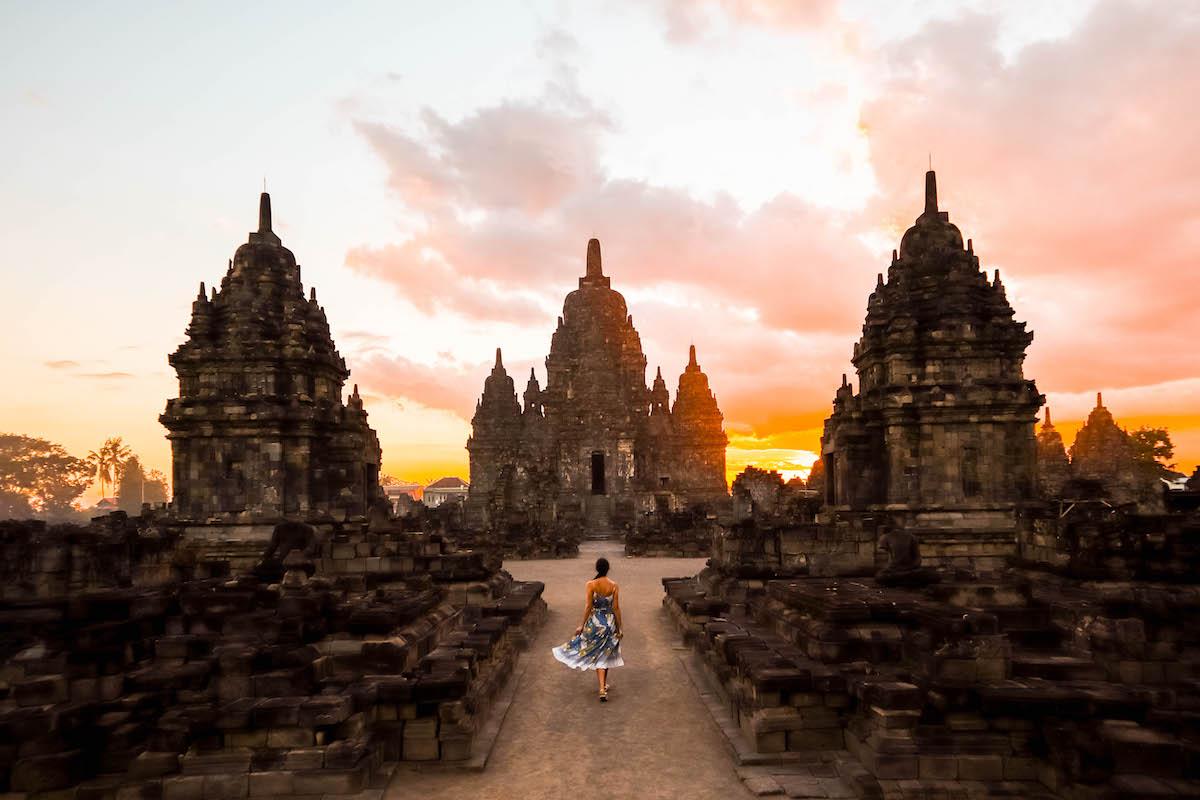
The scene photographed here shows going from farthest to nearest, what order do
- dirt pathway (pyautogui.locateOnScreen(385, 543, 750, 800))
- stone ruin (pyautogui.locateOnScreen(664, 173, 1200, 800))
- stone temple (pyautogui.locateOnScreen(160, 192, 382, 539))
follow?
stone temple (pyautogui.locateOnScreen(160, 192, 382, 539)), dirt pathway (pyautogui.locateOnScreen(385, 543, 750, 800)), stone ruin (pyautogui.locateOnScreen(664, 173, 1200, 800))

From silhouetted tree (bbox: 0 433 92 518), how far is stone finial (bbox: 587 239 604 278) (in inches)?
2547

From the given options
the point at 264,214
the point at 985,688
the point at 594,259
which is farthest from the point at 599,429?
the point at 985,688

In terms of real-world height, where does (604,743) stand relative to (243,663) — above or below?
below

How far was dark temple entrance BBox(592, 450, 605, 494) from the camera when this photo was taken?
44.3 m

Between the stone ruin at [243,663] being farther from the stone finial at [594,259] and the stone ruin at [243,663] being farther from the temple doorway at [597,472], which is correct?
the stone finial at [594,259]

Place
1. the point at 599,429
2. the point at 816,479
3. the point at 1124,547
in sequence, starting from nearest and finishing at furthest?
the point at 1124,547 → the point at 599,429 → the point at 816,479

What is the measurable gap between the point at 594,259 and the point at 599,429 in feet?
43.2

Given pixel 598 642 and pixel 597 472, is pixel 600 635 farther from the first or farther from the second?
pixel 597 472

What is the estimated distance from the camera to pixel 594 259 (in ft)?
167

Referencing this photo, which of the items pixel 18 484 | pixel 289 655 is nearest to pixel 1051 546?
pixel 289 655

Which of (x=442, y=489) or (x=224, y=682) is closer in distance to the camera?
(x=224, y=682)

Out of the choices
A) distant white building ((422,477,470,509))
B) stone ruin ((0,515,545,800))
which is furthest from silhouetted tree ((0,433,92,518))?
stone ruin ((0,515,545,800))

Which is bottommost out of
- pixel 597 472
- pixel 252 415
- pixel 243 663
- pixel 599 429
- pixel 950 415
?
pixel 243 663

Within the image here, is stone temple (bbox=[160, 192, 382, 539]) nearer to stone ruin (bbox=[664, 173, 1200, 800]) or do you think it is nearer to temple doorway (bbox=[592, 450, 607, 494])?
stone ruin (bbox=[664, 173, 1200, 800])
